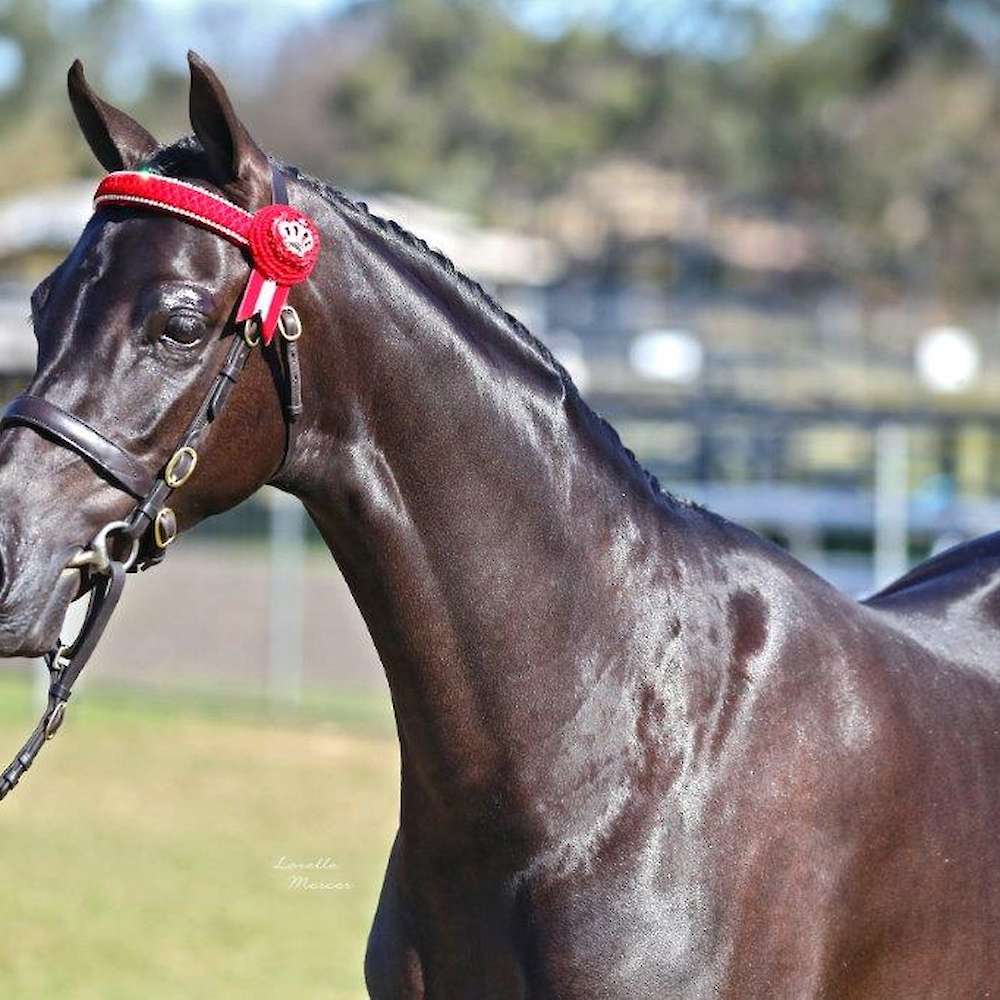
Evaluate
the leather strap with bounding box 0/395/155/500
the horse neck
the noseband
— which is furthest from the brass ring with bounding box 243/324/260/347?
the leather strap with bounding box 0/395/155/500

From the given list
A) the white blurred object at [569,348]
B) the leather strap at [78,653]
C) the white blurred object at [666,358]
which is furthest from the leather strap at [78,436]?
the white blurred object at [569,348]

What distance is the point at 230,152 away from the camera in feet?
8.26

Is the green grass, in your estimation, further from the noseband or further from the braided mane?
the noseband

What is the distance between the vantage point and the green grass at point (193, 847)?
6.35 m

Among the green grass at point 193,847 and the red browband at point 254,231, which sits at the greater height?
the red browband at point 254,231

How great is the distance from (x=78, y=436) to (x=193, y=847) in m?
6.35

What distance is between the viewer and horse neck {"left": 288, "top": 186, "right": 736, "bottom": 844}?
262cm

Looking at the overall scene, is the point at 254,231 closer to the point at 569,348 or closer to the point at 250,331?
the point at 250,331

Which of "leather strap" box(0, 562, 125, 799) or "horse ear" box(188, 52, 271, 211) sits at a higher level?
"horse ear" box(188, 52, 271, 211)

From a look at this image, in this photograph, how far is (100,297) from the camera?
2432mm

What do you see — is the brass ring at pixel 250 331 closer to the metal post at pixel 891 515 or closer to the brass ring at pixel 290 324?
the brass ring at pixel 290 324

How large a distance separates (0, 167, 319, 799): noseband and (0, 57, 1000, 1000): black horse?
2 cm

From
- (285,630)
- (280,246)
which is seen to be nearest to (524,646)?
(280,246)

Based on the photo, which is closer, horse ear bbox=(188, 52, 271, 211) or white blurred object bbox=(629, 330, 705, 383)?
horse ear bbox=(188, 52, 271, 211)
